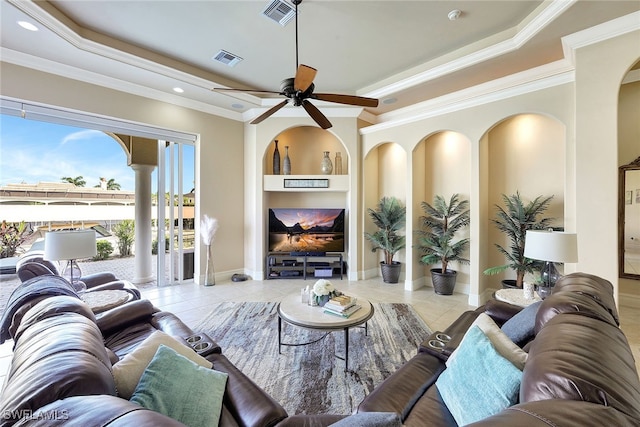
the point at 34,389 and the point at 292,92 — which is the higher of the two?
the point at 292,92

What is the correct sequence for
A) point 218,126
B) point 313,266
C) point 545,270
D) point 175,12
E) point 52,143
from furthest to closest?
1. point 313,266
2. point 218,126
3. point 52,143
4. point 175,12
5. point 545,270

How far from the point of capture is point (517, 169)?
4.05 metres

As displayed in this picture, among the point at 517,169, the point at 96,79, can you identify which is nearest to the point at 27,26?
the point at 96,79

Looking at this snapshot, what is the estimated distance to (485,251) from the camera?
4.08 meters

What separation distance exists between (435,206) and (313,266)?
8.49 feet

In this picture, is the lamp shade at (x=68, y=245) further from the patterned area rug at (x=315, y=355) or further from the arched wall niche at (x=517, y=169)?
the arched wall niche at (x=517, y=169)

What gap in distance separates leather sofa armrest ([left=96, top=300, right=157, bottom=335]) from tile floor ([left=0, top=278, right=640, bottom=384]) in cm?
114

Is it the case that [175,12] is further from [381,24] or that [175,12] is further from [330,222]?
[330,222]

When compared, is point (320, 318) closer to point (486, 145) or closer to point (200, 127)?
point (486, 145)

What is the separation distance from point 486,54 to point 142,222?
19.4ft

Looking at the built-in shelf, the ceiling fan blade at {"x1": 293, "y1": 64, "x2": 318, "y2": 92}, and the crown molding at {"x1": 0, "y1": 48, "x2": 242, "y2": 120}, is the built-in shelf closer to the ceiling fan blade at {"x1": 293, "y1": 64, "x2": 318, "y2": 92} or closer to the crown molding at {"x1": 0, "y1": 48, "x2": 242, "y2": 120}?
the crown molding at {"x1": 0, "y1": 48, "x2": 242, "y2": 120}

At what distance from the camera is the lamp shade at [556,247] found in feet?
7.55

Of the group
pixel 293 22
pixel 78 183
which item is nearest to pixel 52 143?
pixel 78 183

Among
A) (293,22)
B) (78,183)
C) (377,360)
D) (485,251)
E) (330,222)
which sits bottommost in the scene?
(377,360)
